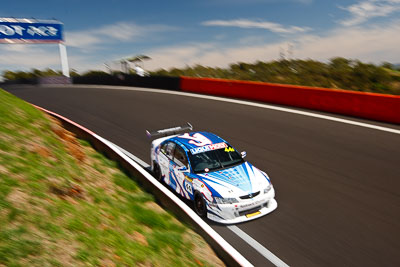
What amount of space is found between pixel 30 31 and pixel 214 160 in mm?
41885

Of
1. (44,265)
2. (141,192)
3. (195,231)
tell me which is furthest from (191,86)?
(44,265)

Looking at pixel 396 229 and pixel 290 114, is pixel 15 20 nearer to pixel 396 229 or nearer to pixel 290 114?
pixel 290 114

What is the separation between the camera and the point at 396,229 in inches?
257

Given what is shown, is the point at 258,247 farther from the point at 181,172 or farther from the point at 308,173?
the point at 308,173

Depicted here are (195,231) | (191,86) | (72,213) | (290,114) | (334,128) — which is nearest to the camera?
(72,213)

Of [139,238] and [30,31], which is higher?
[30,31]

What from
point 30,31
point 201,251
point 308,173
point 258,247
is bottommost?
point 258,247

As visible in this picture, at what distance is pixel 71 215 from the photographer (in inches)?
197

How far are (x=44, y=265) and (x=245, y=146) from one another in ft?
28.6

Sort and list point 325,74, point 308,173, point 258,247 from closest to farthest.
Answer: point 258,247
point 308,173
point 325,74

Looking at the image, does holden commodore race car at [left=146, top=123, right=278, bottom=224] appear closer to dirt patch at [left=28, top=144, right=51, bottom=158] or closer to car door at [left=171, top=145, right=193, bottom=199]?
car door at [left=171, top=145, right=193, bottom=199]

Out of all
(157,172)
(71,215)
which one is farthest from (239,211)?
(71,215)

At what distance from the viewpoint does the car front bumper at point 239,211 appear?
6.85 metres

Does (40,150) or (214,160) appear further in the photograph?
(214,160)
